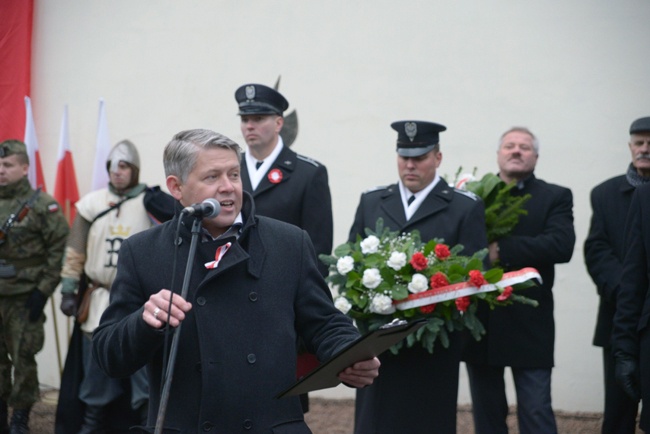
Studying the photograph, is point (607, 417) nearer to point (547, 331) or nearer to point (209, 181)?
point (547, 331)

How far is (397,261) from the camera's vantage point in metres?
Result: 5.43

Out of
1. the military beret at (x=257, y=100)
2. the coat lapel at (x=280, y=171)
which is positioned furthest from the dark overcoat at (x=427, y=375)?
the military beret at (x=257, y=100)

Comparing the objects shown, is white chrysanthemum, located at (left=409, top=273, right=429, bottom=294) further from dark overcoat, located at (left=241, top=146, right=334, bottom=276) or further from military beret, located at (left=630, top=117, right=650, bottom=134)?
military beret, located at (left=630, top=117, right=650, bottom=134)

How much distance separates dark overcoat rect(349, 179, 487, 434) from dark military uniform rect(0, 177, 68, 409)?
2.97 metres

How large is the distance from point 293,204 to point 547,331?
1905 millimetres

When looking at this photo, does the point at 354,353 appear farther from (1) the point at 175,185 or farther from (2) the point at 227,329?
(1) the point at 175,185

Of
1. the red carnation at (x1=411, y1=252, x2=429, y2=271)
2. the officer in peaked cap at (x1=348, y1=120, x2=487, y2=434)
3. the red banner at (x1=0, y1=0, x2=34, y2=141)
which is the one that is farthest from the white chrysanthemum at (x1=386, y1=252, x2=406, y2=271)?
the red banner at (x1=0, y1=0, x2=34, y2=141)

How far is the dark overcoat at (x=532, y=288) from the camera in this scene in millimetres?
6457

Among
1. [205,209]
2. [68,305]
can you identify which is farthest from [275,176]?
[205,209]

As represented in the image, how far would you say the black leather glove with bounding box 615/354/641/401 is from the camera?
503cm

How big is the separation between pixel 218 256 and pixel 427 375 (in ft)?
8.52

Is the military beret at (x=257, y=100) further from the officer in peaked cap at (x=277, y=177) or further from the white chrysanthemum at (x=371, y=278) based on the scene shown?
the white chrysanthemum at (x=371, y=278)

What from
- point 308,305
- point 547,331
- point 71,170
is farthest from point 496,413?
point 71,170

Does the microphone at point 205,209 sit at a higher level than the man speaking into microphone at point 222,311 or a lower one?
higher
